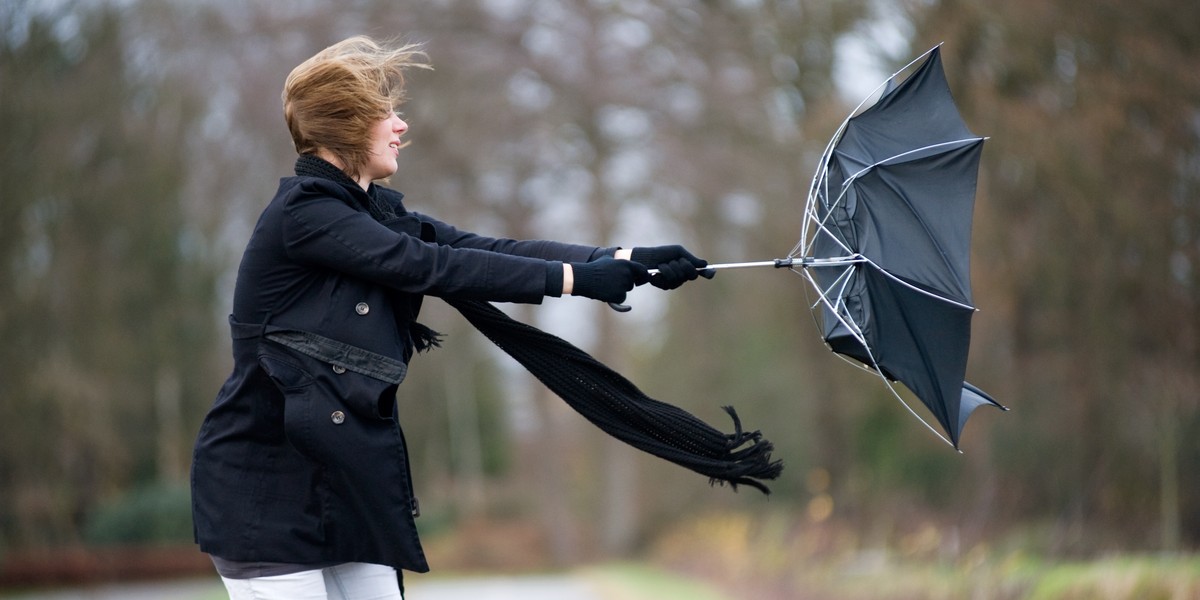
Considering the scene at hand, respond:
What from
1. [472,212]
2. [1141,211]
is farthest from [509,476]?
[1141,211]

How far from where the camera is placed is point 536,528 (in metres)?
32.0

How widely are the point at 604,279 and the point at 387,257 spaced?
0.59 m

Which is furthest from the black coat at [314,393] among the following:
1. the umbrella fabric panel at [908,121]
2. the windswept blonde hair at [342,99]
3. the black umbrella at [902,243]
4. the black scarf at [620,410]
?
the umbrella fabric panel at [908,121]

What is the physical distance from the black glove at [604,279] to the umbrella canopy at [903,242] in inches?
Answer: 25.6

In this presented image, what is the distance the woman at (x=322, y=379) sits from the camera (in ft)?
9.96

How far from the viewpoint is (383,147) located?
3332 millimetres

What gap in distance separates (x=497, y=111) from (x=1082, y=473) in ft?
42.3

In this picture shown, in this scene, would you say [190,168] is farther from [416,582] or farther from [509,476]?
[509,476]

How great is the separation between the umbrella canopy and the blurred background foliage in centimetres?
575

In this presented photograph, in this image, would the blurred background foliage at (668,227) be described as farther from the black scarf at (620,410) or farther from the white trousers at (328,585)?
the white trousers at (328,585)

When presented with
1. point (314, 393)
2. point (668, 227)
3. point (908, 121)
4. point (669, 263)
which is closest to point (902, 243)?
point (908, 121)

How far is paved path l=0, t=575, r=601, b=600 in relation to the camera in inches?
696

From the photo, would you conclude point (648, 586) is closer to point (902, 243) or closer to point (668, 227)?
point (668, 227)

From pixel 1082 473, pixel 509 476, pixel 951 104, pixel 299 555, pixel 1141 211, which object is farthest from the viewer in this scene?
pixel 509 476
